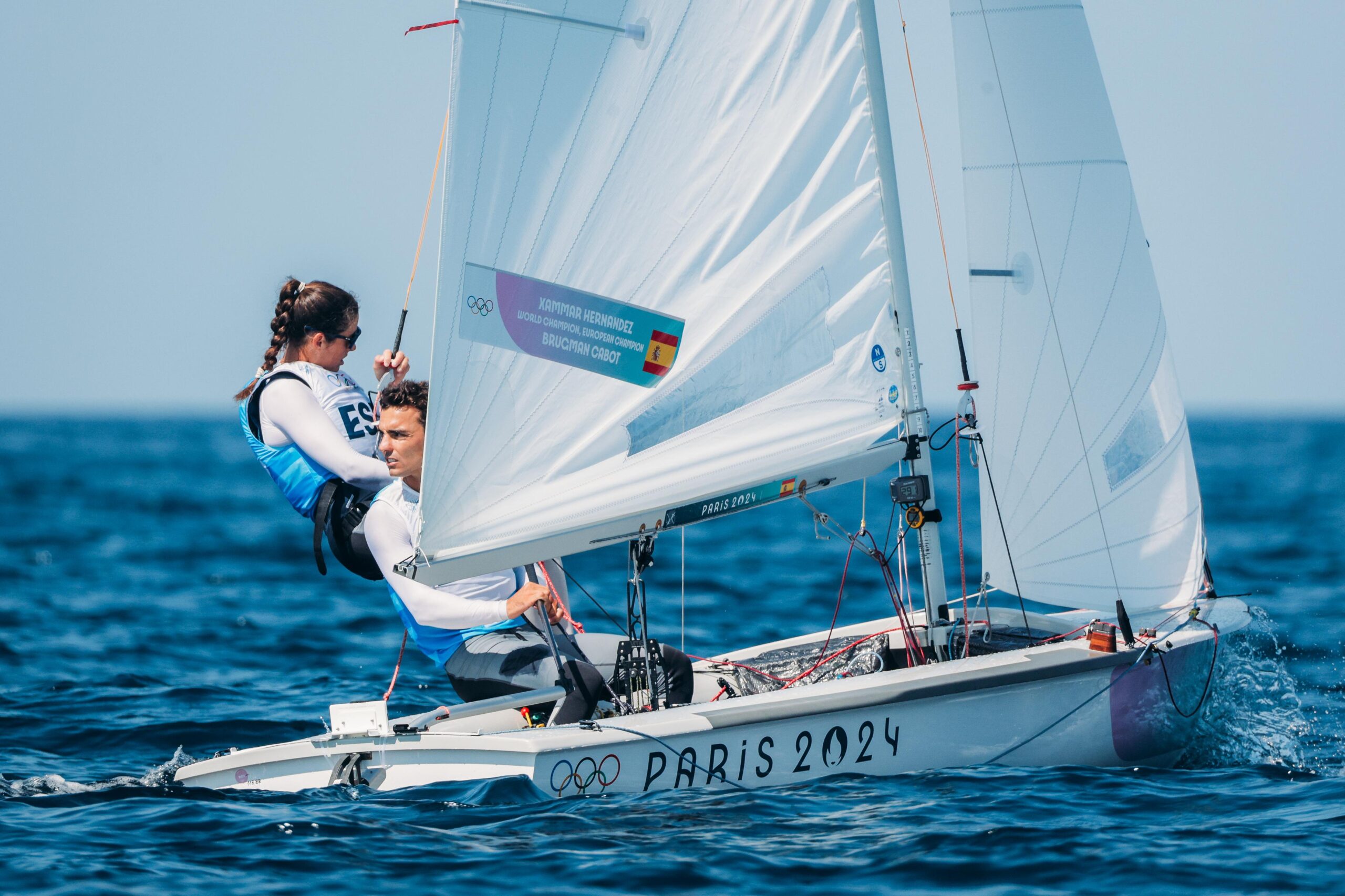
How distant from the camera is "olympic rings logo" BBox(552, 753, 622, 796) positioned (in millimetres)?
5254

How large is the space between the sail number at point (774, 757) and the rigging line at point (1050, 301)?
1.43 m

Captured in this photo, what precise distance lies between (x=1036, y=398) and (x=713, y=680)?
1.88 m

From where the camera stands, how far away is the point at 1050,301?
21.0 ft

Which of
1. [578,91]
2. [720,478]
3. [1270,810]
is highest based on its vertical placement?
[578,91]

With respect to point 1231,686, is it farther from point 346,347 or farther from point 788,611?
point 788,611

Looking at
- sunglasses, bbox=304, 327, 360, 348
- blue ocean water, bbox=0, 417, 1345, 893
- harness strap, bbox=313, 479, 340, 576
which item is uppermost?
sunglasses, bbox=304, 327, 360, 348

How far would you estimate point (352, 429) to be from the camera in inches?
234

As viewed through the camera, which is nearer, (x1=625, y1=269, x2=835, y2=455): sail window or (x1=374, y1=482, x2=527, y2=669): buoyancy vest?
(x1=625, y1=269, x2=835, y2=455): sail window

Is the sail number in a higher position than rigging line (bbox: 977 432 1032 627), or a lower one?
lower

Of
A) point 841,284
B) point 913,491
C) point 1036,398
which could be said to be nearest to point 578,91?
point 841,284

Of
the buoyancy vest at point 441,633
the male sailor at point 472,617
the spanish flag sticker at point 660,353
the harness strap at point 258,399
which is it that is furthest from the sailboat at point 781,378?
the harness strap at point 258,399

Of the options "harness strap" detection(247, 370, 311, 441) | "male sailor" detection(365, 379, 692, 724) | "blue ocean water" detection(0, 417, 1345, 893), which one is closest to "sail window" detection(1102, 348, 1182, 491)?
"blue ocean water" detection(0, 417, 1345, 893)

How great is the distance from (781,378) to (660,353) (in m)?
0.50

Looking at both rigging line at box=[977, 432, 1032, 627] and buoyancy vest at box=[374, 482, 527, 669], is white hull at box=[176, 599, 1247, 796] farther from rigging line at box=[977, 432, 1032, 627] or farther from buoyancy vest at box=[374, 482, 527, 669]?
rigging line at box=[977, 432, 1032, 627]
